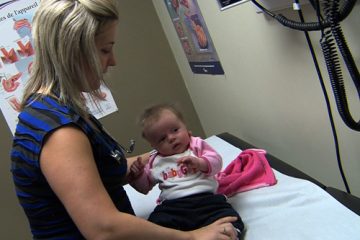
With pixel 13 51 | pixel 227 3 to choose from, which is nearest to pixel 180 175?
pixel 227 3

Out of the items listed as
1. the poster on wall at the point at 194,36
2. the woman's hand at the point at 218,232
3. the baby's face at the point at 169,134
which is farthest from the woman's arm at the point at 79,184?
the poster on wall at the point at 194,36

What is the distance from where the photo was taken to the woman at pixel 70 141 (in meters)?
0.79

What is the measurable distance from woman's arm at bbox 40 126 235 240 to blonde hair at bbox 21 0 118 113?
0.12 m

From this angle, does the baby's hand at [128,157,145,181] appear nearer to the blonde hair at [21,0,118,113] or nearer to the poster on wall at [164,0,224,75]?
the blonde hair at [21,0,118,113]

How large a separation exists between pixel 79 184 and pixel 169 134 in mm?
507

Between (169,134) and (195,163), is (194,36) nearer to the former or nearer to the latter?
(169,134)

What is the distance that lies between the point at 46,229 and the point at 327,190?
81 cm

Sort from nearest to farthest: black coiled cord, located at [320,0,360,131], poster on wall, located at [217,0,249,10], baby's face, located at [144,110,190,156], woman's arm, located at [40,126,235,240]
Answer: woman's arm, located at [40,126,235,240]
black coiled cord, located at [320,0,360,131]
baby's face, located at [144,110,190,156]
poster on wall, located at [217,0,249,10]

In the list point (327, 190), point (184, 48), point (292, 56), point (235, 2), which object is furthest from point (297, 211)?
point (184, 48)

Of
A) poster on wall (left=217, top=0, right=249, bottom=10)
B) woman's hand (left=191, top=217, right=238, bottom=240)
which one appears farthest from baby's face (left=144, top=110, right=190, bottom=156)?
poster on wall (left=217, top=0, right=249, bottom=10)

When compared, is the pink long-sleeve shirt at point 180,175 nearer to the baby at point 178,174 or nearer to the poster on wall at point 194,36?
the baby at point 178,174

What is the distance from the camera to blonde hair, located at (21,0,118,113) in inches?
33.8

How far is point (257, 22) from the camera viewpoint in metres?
1.39

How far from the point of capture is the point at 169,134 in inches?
49.1
